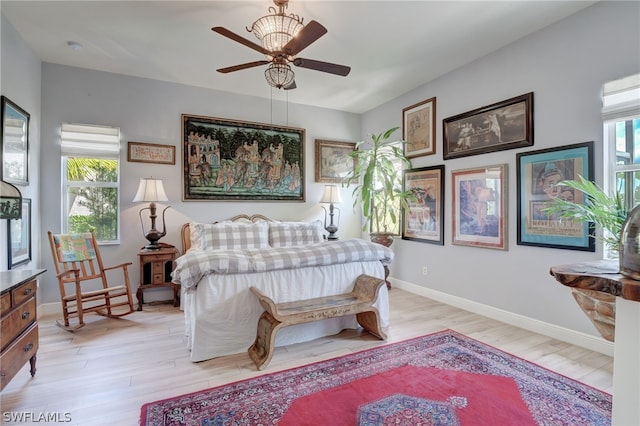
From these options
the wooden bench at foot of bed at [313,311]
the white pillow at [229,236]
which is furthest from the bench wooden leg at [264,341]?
the white pillow at [229,236]

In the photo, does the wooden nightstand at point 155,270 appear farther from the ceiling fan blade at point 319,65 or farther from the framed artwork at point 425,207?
the framed artwork at point 425,207

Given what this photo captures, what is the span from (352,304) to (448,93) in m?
3.04

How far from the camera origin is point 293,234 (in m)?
4.13

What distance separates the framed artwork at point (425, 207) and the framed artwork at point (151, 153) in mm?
3421

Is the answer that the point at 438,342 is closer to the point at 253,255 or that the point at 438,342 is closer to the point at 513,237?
the point at 513,237

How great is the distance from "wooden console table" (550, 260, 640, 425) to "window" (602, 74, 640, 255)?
2048 millimetres

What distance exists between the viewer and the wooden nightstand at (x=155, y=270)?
3834 mm

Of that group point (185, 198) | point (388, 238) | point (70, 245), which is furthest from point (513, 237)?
point (70, 245)

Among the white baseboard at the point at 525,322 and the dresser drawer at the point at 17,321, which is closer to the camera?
the dresser drawer at the point at 17,321

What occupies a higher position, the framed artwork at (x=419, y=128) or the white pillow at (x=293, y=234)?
the framed artwork at (x=419, y=128)

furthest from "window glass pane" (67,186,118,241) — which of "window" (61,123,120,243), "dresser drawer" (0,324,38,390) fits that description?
"dresser drawer" (0,324,38,390)

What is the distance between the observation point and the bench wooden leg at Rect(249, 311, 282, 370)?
2379 mm

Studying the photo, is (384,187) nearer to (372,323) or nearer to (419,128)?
(419,128)

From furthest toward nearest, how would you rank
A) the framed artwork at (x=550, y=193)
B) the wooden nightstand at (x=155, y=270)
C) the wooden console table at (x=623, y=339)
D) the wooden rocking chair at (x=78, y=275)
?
1. the wooden nightstand at (x=155, y=270)
2. the wooden rocking chair at (x=78, y=275)
3. the framed artwork at (x=550, y=193)
4. the wooden console table at (x=623, y=339)
